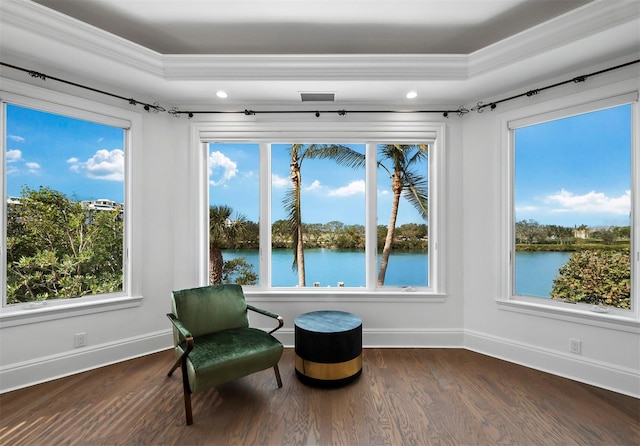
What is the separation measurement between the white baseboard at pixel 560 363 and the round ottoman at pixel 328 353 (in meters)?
1.37

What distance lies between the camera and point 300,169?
3.00 m

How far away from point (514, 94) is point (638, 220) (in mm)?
1401

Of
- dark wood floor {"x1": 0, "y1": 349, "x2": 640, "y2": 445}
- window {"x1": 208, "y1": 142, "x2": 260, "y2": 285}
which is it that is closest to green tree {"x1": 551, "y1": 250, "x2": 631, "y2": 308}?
dark wood floor {"x1": 0, "y1": 349, "x2": 640, "y2": 445}

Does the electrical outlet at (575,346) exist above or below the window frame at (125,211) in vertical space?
below

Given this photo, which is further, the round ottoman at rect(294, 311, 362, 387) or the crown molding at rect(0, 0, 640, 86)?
the round ottoman at rect(294, 311, 362, 387)

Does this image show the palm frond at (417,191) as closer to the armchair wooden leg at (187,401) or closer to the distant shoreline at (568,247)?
the distant shoreline at (568,247)

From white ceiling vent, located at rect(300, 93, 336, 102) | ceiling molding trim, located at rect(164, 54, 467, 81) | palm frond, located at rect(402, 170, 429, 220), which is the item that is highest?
ceiling molding trim, located at rect(164, 54, 467, 81)

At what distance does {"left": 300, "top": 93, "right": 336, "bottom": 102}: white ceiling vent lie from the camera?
2601mm

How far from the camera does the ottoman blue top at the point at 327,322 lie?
2197 millimetres

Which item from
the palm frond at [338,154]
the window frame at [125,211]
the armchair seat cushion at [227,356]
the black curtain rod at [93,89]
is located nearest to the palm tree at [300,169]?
the palm frond at [338,154]

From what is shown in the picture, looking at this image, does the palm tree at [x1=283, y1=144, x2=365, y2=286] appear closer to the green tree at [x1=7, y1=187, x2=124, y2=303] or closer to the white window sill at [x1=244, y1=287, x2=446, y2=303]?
the white window sill at [x1=244, y1=287, x2=446, y2=303]

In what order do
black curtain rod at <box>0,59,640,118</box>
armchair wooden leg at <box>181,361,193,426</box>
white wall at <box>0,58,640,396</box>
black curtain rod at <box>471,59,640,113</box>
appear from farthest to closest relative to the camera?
1. white wall at <box>0,58,640,396</box>
2. black curtain rod at <box>0,59,640,118</box>
3. black curtain rod at <box>471,59,640,113</box>
4. armchair wooden leg at <box>181,361,193,426</box>

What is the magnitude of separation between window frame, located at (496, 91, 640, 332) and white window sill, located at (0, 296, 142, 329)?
3554 millimetres

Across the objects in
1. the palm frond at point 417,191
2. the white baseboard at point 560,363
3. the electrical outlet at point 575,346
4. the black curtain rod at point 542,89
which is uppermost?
the black curtain rod at point 542,89
